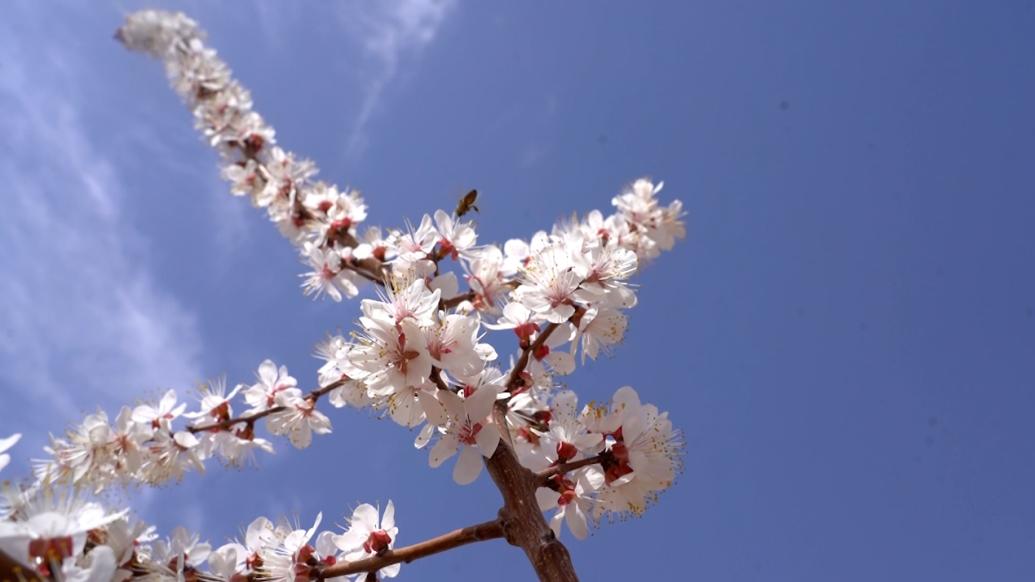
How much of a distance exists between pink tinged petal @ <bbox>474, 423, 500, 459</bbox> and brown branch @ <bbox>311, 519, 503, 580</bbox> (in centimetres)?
22

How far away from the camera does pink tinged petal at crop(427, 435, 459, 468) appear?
2.33 meters

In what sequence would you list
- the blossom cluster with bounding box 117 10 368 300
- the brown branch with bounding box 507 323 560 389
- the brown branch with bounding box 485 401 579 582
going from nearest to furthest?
1. the brown branch with bounding box 485 401 579 582
2. the brown branch with bounding box 507 323 560 389
3. the blossom cluster with bounding box 117 10 368 300

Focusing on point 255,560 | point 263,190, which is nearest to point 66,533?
point 255,560

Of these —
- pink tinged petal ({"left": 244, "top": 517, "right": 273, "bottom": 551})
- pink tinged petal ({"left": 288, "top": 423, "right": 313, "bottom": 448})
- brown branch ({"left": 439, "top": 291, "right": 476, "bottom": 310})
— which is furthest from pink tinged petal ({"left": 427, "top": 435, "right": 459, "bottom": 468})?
pink tinged petal ({"left": 288, "top": 423, "right": 313, "bottom": 448})

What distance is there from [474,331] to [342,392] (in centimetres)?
130

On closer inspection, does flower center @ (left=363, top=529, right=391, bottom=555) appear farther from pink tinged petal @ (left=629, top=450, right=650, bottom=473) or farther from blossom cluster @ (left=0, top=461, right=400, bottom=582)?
pink tinged petal @ (left=629, top=450, right=650, bottom=473)

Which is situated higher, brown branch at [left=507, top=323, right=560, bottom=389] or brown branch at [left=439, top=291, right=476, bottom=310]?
brown branch at [left=439, top=291, right=476, bottom=310]

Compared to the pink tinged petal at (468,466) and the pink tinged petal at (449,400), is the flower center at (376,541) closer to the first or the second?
the pink tinged petal at (468,466)

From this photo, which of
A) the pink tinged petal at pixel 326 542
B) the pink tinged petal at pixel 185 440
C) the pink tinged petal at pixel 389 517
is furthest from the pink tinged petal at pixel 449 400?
the pink tinged petal at pixel 185 440

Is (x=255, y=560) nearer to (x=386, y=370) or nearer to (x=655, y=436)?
(x=386, y=370)

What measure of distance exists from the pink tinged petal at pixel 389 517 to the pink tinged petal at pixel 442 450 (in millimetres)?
416

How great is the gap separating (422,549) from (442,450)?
0.33 metres

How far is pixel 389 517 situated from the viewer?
104 inches

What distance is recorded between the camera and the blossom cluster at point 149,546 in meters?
1.62
